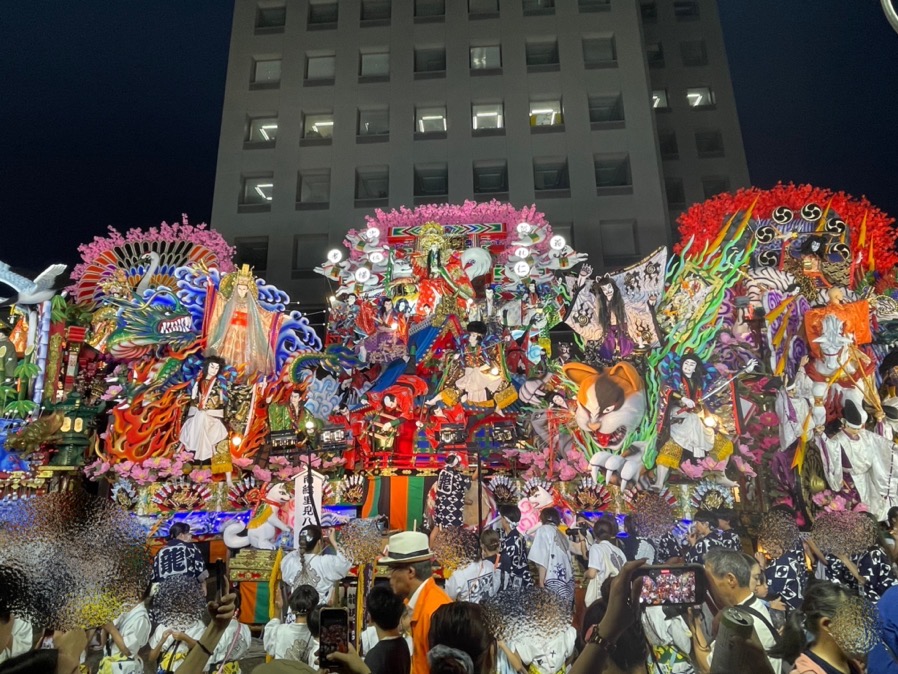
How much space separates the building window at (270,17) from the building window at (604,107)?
1256 centimetres

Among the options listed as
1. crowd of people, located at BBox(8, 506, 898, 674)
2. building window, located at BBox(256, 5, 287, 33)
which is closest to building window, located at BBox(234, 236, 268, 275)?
building window, located at BBox(256, 5, 287, 33)

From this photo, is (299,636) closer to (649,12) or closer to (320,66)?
(320,66)

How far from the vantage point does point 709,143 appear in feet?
89.9

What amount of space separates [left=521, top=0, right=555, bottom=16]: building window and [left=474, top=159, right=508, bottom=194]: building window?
6.96m

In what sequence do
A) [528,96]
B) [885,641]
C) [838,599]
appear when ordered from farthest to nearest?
[528,96] < [838,599] < [885,641]

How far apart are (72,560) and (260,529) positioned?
14.3ft

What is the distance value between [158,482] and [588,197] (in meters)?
15.8

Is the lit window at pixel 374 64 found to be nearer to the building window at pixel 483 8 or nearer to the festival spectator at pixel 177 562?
the building window at pixel 483 8

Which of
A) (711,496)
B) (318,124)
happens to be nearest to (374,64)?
(318,124)

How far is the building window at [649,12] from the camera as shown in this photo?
2984 centimetres

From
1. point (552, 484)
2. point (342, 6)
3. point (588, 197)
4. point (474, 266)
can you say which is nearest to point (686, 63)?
point (588, 197)

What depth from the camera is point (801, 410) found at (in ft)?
45.1

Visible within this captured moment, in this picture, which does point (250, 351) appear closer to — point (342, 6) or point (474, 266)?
point (474, 266)

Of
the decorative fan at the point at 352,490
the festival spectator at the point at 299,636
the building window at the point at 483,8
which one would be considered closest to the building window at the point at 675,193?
the building window at the point at 483,8
